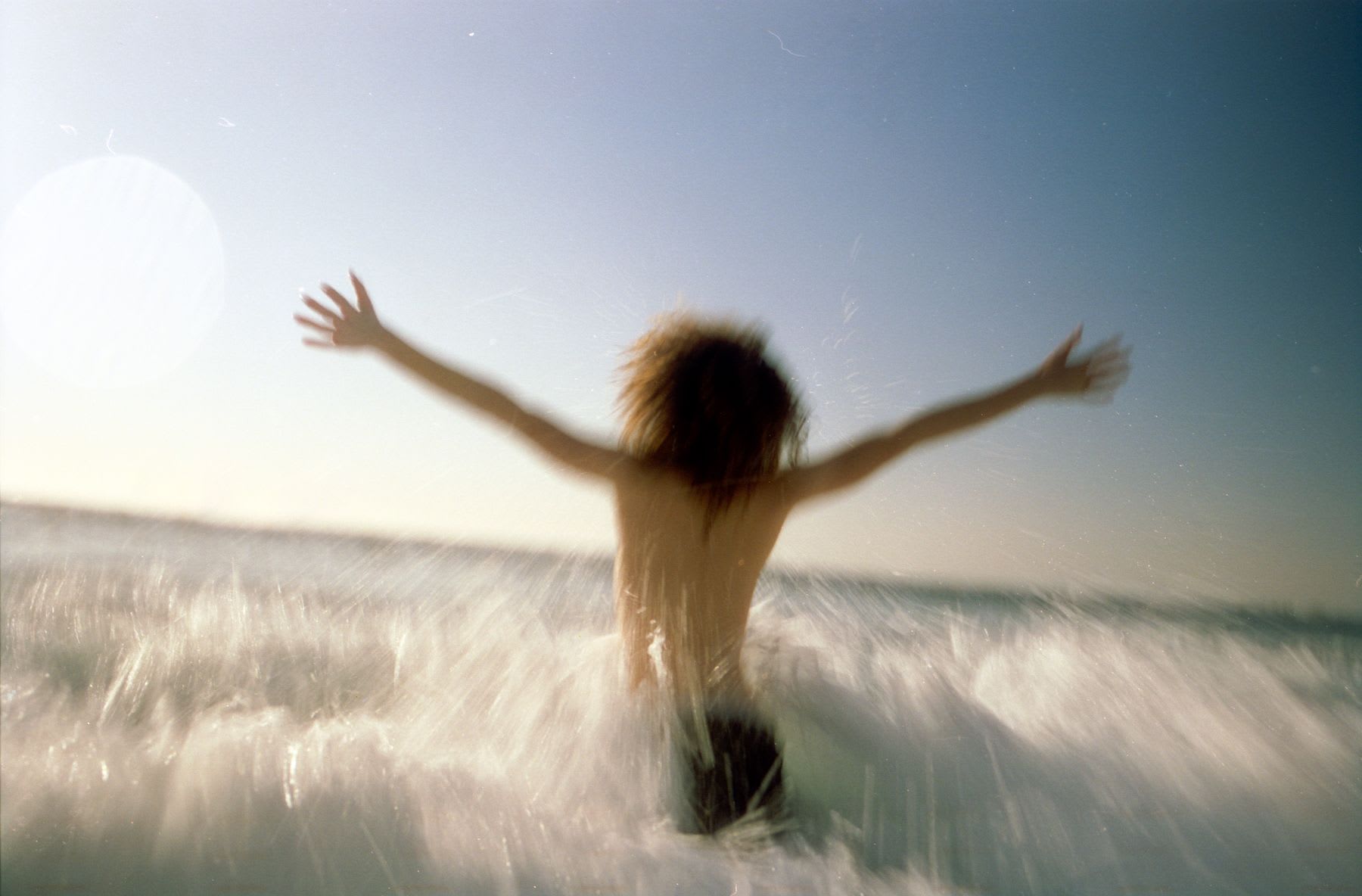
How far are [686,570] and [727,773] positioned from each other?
48 centimetres

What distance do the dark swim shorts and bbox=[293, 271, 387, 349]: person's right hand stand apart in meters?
1.24

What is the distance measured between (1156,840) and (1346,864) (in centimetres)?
54

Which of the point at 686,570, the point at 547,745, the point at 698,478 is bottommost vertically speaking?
the point at 547,745

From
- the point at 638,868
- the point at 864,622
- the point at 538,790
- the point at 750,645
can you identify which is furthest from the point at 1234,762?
the point at 538,790

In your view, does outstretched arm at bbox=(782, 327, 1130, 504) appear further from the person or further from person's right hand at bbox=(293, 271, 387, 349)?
person's right hand at bbox=(293, 271, 387, 349)

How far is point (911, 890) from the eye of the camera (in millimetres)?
1544

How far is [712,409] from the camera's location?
1.81 metres

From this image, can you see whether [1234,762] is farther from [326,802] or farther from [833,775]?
[326,802]

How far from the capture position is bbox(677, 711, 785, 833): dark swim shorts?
1.67 meters

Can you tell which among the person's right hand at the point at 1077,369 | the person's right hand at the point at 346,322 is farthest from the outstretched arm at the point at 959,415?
the person's right hand at the point at 346,322

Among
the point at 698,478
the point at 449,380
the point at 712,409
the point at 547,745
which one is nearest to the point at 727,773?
the point at 547,745

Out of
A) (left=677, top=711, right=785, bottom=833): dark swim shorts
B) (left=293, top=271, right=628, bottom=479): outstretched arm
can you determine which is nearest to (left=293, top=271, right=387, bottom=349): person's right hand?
Result: (left=293, top=271, right=628, bottom=479): outstretched arm

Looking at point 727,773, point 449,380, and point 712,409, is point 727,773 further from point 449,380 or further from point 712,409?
point 449,380

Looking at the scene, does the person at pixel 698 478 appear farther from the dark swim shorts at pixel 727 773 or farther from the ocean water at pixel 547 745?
the ocean water at pixel 547 745
